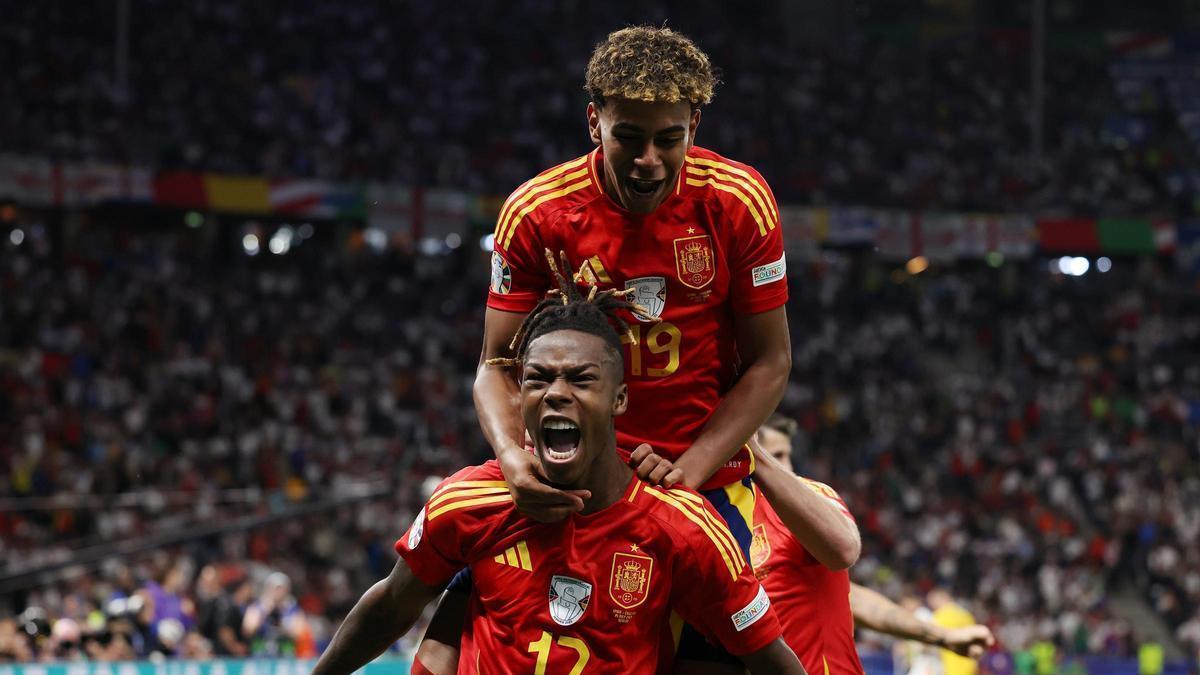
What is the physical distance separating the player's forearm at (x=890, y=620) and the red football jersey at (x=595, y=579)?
184 centimetres

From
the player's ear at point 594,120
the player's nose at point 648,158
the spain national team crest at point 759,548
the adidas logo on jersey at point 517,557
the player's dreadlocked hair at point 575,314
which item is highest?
the player's ear at point 594,120

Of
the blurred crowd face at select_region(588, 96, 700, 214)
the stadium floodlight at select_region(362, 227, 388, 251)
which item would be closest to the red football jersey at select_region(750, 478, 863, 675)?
the blurred crowd face at select_region(588, 96, 700, 214)

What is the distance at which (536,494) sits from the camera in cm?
373

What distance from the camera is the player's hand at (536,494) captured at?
3.73 m

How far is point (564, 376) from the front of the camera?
3.74m

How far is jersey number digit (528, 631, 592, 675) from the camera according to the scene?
3.80 m

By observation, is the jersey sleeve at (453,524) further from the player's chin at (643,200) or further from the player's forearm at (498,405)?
the player's chin at (643,200)

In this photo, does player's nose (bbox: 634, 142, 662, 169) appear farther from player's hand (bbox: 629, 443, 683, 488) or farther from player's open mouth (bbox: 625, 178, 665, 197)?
player's hand (bbox: 629, 443, 683, 488)

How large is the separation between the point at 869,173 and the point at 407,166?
9716 millimetres

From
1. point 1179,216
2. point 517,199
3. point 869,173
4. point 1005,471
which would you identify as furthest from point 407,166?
point 517,199

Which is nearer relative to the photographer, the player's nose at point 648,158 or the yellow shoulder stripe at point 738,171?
the player's nose at point 648,158

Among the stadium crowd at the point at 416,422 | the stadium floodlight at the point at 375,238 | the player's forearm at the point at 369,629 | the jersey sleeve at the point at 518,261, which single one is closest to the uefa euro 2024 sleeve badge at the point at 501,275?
the jersey sleeve at the point at 518,261

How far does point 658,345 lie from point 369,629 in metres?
1.09

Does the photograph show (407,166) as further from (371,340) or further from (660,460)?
(660,460)
